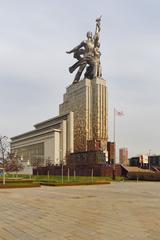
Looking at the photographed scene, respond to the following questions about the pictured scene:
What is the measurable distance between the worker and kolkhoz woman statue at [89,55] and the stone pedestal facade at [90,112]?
4304 mm

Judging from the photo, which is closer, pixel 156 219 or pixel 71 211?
pixel 156 219

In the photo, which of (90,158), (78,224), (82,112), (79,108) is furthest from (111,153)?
(78,224)

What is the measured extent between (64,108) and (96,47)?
2487 centimetres

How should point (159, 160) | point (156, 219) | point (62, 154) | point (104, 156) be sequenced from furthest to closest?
1. point (62, 154)
2. point (159, 160)
3. point (104, 156)
4. point (156, 219)

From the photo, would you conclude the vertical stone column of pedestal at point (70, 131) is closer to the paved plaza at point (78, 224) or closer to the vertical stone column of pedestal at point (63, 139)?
the vertical stone column of pedestal at point (63, 139)

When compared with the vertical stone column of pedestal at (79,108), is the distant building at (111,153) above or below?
below

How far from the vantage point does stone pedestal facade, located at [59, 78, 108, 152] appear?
4557 inches

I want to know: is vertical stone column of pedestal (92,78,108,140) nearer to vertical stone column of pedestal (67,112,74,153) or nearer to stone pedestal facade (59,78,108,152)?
stone pedestal facade (59,78,108,152)

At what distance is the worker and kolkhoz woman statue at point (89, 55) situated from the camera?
120 metres

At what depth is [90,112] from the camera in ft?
387

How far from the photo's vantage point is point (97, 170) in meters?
67.6

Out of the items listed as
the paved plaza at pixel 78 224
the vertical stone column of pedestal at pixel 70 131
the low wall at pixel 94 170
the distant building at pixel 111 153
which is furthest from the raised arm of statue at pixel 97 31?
the paved plaza at pixel 78 224

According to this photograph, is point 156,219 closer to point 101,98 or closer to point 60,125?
point 101,98

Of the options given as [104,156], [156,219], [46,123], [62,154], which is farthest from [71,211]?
[46,123]
